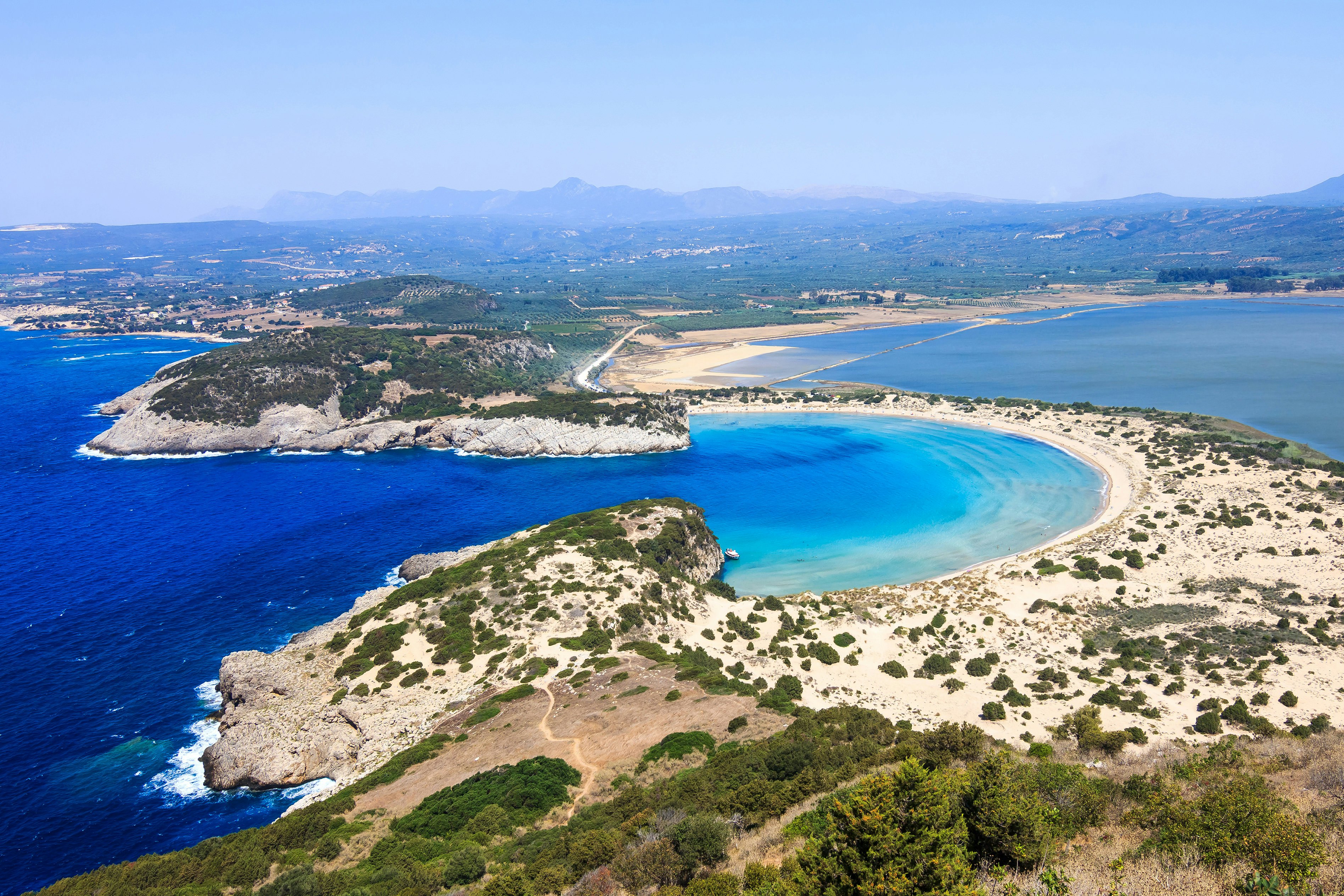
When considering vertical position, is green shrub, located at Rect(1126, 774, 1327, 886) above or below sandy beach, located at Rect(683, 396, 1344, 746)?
above

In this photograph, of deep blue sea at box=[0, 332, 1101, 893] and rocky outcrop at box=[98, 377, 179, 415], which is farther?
rocky outcrop at box=[98, 377, 179, 415]

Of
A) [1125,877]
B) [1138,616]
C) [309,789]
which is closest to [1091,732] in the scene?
[1125,877]

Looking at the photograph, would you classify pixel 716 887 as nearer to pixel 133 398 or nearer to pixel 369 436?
pixel 369 436

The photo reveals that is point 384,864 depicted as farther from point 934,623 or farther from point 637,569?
point 934,623

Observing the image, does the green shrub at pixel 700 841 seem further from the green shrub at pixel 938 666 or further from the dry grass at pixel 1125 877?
the green shrub at pixel 938 666

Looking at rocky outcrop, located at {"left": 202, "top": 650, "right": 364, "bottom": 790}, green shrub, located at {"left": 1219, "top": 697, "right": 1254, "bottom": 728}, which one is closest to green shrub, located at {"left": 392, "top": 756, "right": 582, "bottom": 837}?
rocky outcrop, located at {"left": 202, "top": 650, "right": 364, "bottom": 790}

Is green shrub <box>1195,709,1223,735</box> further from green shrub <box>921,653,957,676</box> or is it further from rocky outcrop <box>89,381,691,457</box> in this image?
rocky outcrop <box>89,381,691,457</box>

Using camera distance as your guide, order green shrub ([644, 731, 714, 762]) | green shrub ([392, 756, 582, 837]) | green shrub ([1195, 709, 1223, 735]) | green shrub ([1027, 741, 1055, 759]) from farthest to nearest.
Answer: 1. green shrub ([1195, 709, 1223, 735])
2. green shrub ([644, 731, 714, 762])
3. green shrub ([392, 756, 582, 837])
4. green shrub ([1027, 741, 1055, 759])
